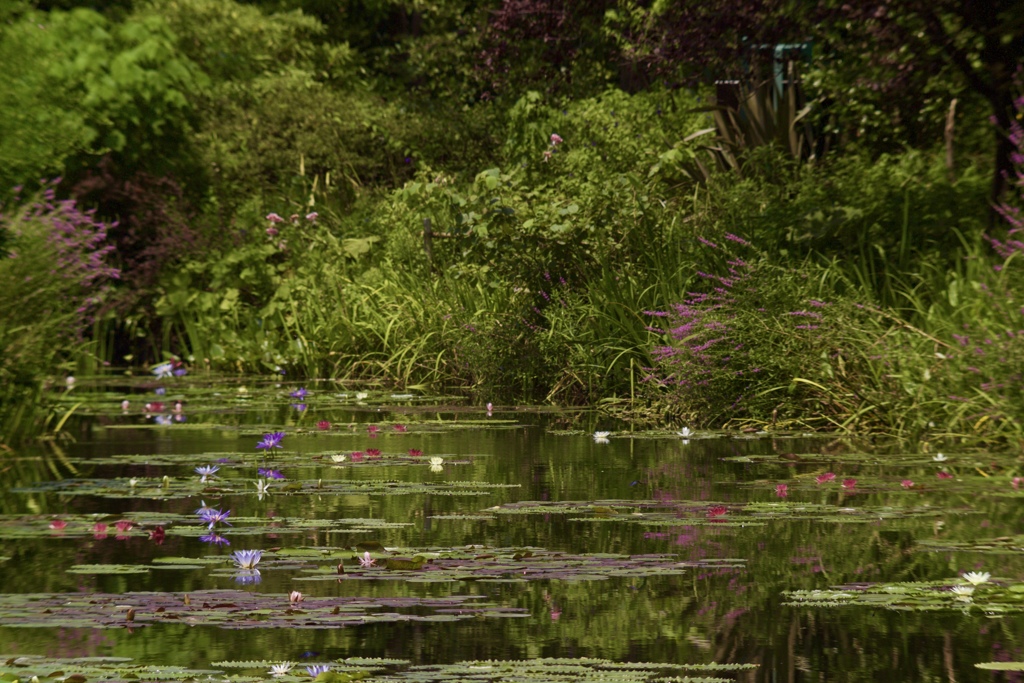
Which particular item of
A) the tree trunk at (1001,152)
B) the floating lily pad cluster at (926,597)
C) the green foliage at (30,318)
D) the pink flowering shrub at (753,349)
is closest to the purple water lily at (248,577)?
the floating lily pad cluster at (926,597)

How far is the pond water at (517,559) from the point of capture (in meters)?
4.48

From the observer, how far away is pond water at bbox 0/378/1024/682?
4.48 metres

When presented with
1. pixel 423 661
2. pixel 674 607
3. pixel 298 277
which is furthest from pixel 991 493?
pixel 298 277

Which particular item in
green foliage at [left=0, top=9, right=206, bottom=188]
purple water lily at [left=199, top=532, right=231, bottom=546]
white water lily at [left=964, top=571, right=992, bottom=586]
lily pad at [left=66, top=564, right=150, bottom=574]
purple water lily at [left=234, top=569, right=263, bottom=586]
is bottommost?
white water lily at [left=964, top=571, right=992, bottom=586]

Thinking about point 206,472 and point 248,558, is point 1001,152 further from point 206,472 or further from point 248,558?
point 248,558

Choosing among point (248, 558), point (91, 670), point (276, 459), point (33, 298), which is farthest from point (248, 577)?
point (33, 298)

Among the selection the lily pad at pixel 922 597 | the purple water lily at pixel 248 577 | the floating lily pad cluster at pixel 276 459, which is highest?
the floating lily pad cluster at pixel 276 459

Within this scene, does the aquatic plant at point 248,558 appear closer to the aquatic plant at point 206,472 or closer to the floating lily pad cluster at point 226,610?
the floating lily pad cluster at point 226,610

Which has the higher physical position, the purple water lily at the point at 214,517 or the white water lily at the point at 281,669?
the purple water lily at the point at 214,517

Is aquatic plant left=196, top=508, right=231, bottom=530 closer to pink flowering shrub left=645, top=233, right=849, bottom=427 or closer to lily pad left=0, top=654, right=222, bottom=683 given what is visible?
lily pad left=0, top=654, right=222, bottom=683

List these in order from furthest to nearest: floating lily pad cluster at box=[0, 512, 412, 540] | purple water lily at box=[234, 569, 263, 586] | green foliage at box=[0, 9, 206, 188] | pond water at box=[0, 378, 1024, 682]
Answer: green foliage at box=[0, 9, 206, 188], floating lily pad cluster at box=[0, 512, 412, 540], purple water lily at box=[234, 569, 263, 586], pond water at box=[0, 378, 1024, 682]

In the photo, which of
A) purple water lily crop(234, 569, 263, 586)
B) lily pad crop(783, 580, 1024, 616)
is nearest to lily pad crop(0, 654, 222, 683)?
purple water lily crop(234, 569, 263, 586)

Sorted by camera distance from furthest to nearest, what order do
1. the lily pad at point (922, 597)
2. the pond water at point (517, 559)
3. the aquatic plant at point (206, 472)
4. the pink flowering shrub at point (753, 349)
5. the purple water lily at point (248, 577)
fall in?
1. the pink flowering shrub at point (753, 349)
2. the aquatic plant at point (206, 472)
3. the purple water lily at point (248, 577)
4. the lily pad at point (922, 597)
5. the pond water at point (517, 559)

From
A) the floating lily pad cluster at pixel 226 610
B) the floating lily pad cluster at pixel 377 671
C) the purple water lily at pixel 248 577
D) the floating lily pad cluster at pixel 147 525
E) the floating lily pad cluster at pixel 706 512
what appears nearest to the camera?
the floating lily pad cluster at pixel 377 671
